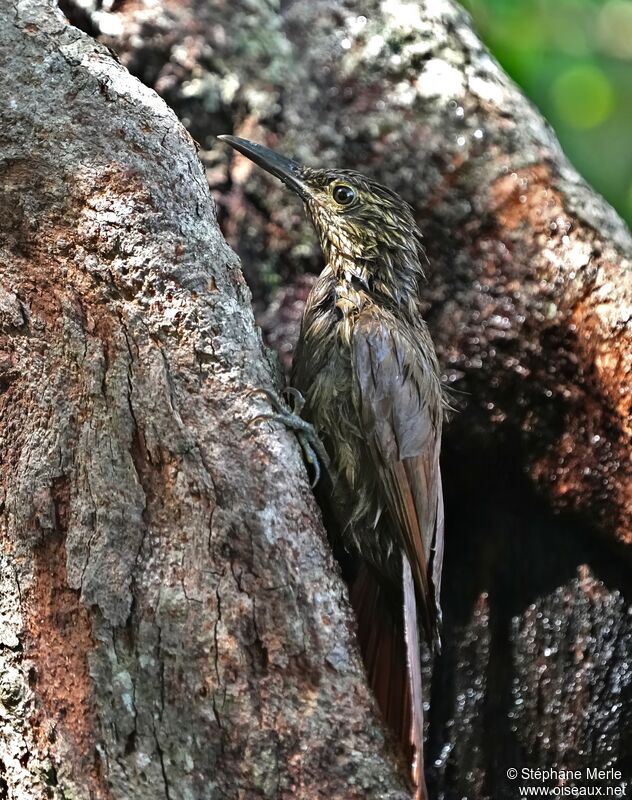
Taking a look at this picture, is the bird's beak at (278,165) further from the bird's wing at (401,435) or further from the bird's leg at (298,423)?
the bird's leg at (298,423)

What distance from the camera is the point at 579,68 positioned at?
4.85 m

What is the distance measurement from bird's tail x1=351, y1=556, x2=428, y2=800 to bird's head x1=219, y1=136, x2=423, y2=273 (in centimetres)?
123

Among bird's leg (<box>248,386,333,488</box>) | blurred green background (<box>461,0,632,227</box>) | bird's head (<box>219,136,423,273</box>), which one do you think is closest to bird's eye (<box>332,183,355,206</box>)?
bird's head (<box>219,136,423,273</box>)

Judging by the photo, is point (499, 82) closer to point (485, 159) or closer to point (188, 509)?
point (485, 159)

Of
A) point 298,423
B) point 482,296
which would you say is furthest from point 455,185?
point 298,423

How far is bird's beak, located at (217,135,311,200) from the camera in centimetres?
343

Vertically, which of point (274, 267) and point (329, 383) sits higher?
point (329, 383)

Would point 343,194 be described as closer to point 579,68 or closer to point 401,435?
point 401,435

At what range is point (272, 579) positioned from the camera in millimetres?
2248

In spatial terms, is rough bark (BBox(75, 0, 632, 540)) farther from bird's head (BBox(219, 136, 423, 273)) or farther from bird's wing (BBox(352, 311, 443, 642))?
bird's wing (BBox(352, 311, 443, 642))

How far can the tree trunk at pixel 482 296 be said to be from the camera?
3521 millimetres

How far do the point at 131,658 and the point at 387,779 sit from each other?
70cm

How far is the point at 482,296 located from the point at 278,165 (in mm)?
1060

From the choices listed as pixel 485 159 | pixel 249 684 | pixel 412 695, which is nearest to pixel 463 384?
pixel 485 159
